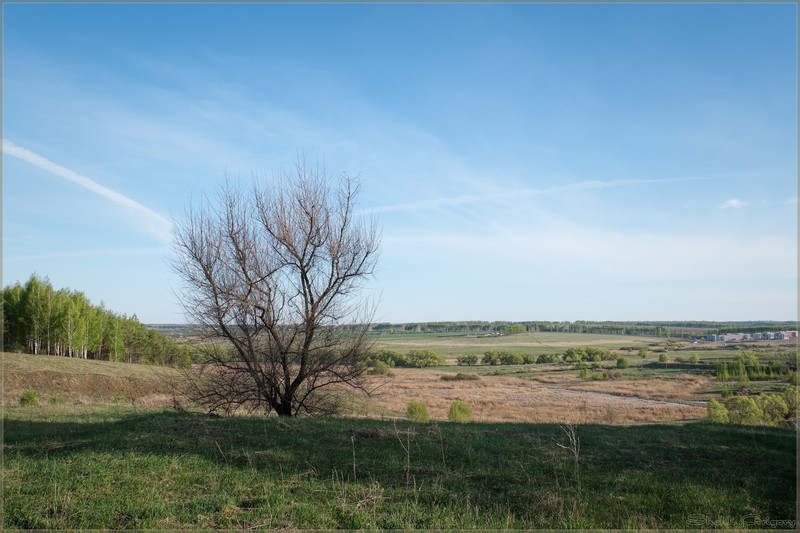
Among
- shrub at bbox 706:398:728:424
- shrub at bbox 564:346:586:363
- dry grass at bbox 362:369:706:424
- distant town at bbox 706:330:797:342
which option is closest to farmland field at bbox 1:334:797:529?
dry grass at bbox 362:369:706:424

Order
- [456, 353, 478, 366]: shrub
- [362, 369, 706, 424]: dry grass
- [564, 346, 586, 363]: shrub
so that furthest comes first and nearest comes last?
[456, 353, 478, 366]: shrub < [564, 346, 586, 363]: shrub < [362, 369, 706, 424]: dry grass

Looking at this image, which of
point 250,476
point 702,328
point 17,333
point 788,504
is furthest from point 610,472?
point 702,328

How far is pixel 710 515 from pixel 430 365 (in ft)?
347

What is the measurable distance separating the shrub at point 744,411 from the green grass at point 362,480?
84.8ft

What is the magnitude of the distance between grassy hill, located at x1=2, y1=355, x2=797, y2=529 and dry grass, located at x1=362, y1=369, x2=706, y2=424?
6515 mm

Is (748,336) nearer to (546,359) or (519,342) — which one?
(546,359)

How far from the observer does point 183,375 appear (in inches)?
561

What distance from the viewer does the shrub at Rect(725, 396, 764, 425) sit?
30.5m

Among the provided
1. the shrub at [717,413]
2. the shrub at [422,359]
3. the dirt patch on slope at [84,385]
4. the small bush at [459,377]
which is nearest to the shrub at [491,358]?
the shrub at [422,359]

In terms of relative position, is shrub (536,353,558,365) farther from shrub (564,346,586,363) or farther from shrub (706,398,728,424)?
shrub (706,398,728,424)

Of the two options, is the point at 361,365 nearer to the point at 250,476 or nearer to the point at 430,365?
the point at 250,476

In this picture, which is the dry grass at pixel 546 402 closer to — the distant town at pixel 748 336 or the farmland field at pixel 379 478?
the farmland field at pixel 379 478

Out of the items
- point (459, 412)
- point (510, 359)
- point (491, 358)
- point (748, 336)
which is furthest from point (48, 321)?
point (748, 336)

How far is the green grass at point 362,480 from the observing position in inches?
199
